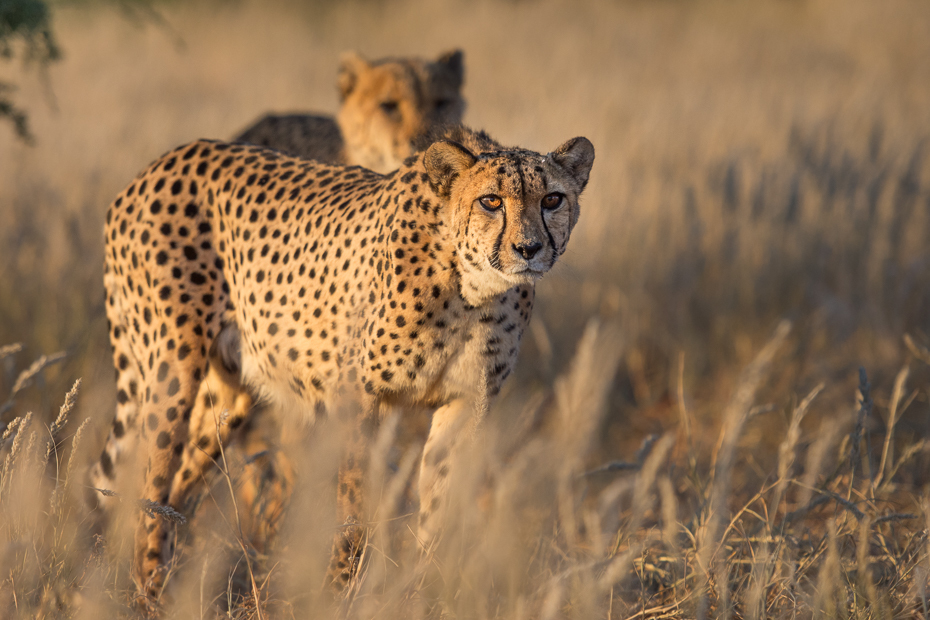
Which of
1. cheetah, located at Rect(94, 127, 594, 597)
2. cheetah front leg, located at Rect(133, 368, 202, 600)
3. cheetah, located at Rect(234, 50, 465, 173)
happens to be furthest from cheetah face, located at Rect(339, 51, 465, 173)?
cheetah front leg, located at Rect(133, 368, 202, 600)

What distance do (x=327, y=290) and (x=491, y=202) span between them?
724 mm

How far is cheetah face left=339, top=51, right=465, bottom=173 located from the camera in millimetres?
4398

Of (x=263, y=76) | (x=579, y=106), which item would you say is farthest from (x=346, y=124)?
(x=263, y=76)

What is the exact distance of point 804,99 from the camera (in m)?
8.66

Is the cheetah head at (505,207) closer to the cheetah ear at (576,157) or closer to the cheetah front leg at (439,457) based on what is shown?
the cheetah ear at (576,157)

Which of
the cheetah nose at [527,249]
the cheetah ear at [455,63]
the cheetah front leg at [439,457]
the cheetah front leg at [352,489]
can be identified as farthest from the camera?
the cheetah ear at [455,63]

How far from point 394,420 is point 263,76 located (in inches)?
375

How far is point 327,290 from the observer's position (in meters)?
2.81

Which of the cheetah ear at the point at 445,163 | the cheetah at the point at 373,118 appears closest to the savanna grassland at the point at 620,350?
the cheetah ear at the point at 445,163

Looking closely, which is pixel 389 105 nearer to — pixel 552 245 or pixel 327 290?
pixel 327 290

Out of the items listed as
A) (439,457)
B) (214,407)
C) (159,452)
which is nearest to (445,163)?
(439,457)

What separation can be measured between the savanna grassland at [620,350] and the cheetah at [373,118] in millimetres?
698

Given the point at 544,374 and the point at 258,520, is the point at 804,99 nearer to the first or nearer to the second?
the point at 544,374

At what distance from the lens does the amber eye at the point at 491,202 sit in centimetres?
233
